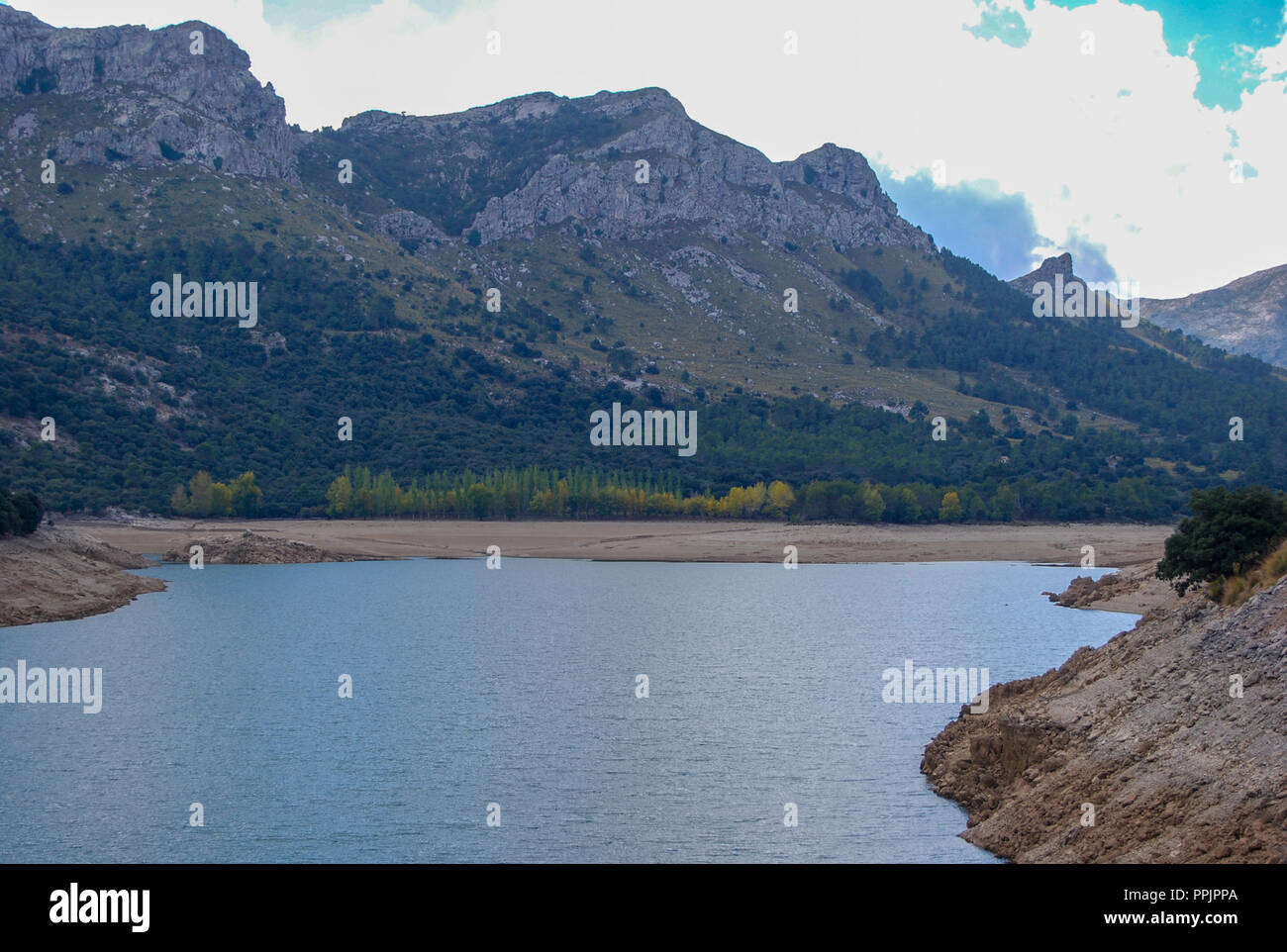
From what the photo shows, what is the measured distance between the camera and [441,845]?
2173 cm

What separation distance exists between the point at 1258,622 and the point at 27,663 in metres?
38.3

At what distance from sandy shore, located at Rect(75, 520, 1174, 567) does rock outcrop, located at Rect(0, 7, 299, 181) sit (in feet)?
274

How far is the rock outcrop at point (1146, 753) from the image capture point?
1672 centimetres

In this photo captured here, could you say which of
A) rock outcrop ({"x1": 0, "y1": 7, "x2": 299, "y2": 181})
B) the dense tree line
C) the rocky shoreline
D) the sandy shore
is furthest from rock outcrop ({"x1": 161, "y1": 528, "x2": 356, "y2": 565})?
rock outcrop ({"x1": 0, "y1": 7, "x2": 299, "y2": 181})

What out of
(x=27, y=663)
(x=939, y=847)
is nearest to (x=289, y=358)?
(x=27, y=663)

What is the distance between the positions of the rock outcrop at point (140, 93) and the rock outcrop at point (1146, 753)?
550 ft

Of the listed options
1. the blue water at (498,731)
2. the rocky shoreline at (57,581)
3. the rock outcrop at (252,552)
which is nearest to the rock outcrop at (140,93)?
the rock outcrop at (252,552)

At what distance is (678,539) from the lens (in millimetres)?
101500

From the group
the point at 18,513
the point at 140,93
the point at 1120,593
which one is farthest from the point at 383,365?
the point at 1120,593

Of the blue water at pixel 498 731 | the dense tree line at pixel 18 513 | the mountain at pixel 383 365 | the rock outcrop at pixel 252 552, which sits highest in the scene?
the mountain at pixel 383 365

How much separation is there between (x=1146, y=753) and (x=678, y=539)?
268ft

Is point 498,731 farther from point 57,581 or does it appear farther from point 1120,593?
point 1120,593

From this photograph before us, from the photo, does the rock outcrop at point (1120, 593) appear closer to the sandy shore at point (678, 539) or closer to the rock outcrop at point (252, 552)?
the sandy shore at point (678, 539)
